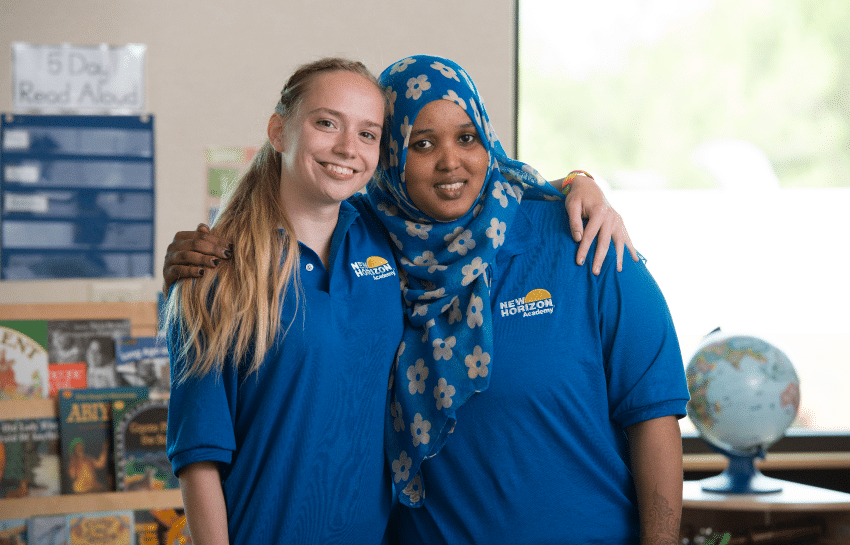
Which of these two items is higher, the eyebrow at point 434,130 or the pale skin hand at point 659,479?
the eyebrow at point 434,130

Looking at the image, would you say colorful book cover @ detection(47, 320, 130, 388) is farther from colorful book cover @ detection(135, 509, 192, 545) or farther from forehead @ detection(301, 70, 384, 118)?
forehead @ detection(301, 70, 384, 118)

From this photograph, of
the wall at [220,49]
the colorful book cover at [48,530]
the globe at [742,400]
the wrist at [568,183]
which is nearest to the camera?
the wrist at [568,183]

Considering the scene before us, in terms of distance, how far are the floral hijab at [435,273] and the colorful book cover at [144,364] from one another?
50.0 inches

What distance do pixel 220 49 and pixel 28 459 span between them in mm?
1489

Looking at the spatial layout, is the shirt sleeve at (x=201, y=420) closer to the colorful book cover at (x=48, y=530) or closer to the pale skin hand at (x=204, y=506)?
the pale skin hand at (x=204, y=506)

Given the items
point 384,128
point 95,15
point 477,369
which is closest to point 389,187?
point 384,128

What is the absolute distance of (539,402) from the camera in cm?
121

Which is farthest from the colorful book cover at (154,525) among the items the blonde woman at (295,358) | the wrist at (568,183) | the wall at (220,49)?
the wrist at (568,183)

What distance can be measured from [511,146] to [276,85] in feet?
2.80

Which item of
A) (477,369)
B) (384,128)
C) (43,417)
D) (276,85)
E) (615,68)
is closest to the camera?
(477,369)

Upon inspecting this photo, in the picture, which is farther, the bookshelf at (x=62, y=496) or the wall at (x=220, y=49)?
the wall at (x=220, y=49)

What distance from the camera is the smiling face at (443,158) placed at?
4.26ft

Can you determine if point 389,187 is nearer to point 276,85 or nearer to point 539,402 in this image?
point 539,402

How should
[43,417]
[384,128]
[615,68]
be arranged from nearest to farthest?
[384,128] → [43,417] → [615,68]
